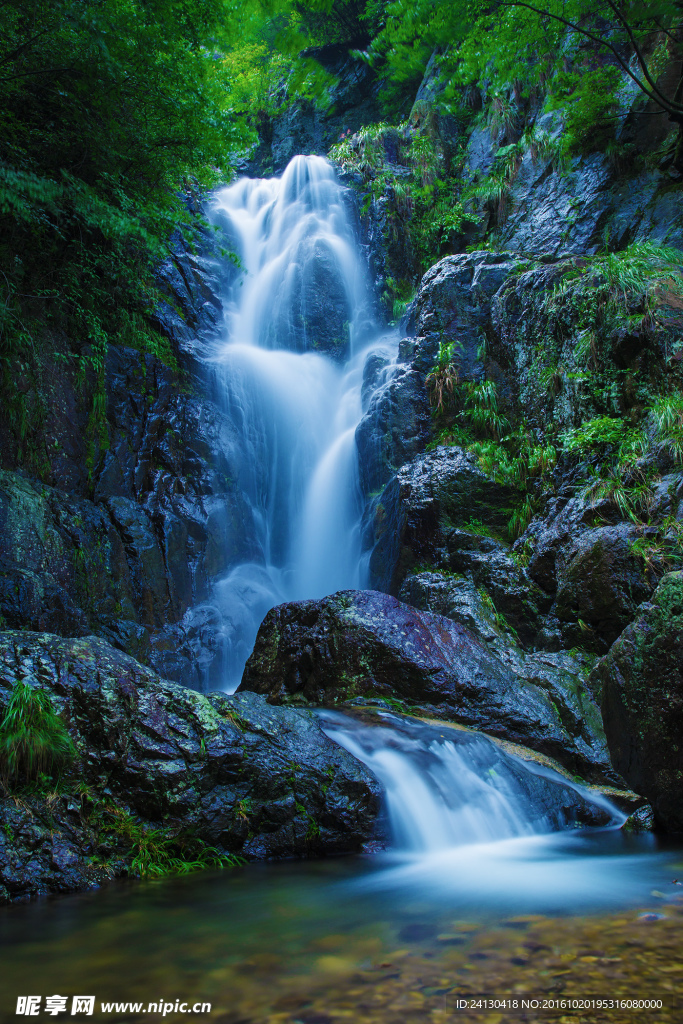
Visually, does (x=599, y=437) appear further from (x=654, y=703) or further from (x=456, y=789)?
(x=456, y=789)

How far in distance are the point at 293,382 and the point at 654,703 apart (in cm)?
1114

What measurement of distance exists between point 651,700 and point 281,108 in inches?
994

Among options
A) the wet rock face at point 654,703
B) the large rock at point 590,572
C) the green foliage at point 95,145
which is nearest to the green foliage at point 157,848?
the wet rock face at point 654,703

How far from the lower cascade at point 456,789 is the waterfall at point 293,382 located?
197 inches

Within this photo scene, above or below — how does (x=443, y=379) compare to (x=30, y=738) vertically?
above

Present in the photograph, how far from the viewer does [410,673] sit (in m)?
5.88

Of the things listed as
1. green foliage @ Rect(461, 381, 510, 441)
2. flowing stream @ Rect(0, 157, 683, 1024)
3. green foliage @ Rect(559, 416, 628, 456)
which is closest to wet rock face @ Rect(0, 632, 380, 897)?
flowing stream @ Rect(0, 157, 683, 1024)

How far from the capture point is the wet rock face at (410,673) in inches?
222

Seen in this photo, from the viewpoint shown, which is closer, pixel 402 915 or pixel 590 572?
pixel 402 915

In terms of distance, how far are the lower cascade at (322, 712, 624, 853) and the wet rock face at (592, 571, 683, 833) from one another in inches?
22.7

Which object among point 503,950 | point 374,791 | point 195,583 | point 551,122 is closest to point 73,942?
point 503,950

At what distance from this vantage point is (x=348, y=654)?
19.8 feet

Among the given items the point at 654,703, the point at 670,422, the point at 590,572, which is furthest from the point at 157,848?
the point at 670,422

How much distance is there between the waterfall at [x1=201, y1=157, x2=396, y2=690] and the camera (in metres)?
11.1
